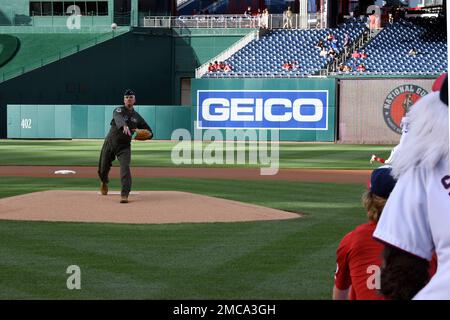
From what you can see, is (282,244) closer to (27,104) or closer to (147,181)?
(147,181)

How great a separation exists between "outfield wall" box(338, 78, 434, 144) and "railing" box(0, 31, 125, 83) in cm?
1420

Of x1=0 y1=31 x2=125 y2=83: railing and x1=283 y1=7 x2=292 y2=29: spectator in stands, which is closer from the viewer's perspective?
x1=0 y1=31 x2=125 y2=83: railing

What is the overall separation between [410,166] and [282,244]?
8801 mm

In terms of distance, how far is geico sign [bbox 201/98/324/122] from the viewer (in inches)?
1742

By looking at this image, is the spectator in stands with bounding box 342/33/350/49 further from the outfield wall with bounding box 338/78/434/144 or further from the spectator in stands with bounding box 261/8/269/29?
the spectator in stands with bounding box 261/8/269/29

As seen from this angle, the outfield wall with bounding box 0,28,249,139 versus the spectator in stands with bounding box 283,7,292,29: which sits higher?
the spectator in stands with bounding box 283,7,292,29

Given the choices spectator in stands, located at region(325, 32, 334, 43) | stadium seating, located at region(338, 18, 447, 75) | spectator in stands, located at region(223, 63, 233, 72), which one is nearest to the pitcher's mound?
stadium seating, located at region(338, 18, 447, 75)

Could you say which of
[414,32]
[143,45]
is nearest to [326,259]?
[414,32]

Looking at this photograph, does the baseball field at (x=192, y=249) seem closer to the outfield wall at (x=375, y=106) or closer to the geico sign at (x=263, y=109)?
the outfield wall at (x=375, y=106)

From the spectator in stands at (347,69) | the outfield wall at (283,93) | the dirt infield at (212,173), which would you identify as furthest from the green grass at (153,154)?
the spectator in stands at (347,69)

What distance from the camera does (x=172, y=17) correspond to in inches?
2178

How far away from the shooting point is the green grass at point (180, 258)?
850 centimetres

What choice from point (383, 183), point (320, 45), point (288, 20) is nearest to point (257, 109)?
point (320, 45)

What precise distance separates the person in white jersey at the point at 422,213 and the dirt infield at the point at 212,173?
1941cm
